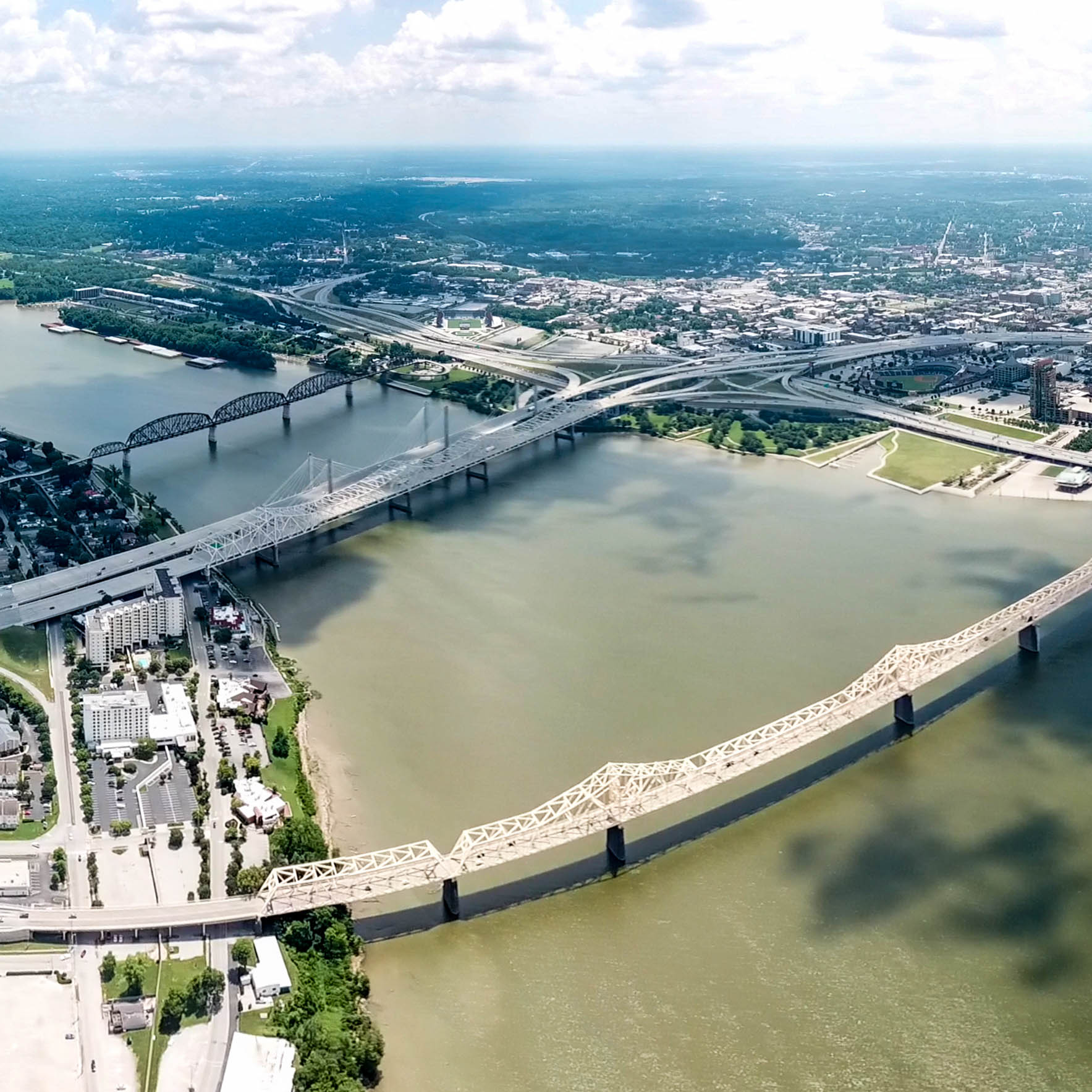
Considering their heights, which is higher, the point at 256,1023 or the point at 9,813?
the point at 9,813

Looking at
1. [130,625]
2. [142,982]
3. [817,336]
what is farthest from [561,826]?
[817,336]

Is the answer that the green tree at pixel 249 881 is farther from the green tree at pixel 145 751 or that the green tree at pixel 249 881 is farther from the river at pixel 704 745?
the green tree at pixel 145 751

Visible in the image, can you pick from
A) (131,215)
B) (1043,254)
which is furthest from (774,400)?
(131,215)

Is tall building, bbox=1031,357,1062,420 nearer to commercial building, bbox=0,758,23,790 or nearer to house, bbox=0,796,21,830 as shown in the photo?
commercial building, bbox=0,758,23,790

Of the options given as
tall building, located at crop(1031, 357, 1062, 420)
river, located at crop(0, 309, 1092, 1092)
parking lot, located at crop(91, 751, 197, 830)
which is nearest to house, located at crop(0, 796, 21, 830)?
parking lot, located at crop(91, 751, 197, 830)

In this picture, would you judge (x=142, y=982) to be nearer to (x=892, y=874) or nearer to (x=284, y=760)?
(x=284, y=760)

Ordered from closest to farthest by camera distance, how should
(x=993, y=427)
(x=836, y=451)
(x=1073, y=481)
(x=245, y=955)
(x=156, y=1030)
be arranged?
(x=156, y=1030) < (x=245, y=955) < (x=1073, y=481) < (x=836, y=451) < (x=993, y=427)
